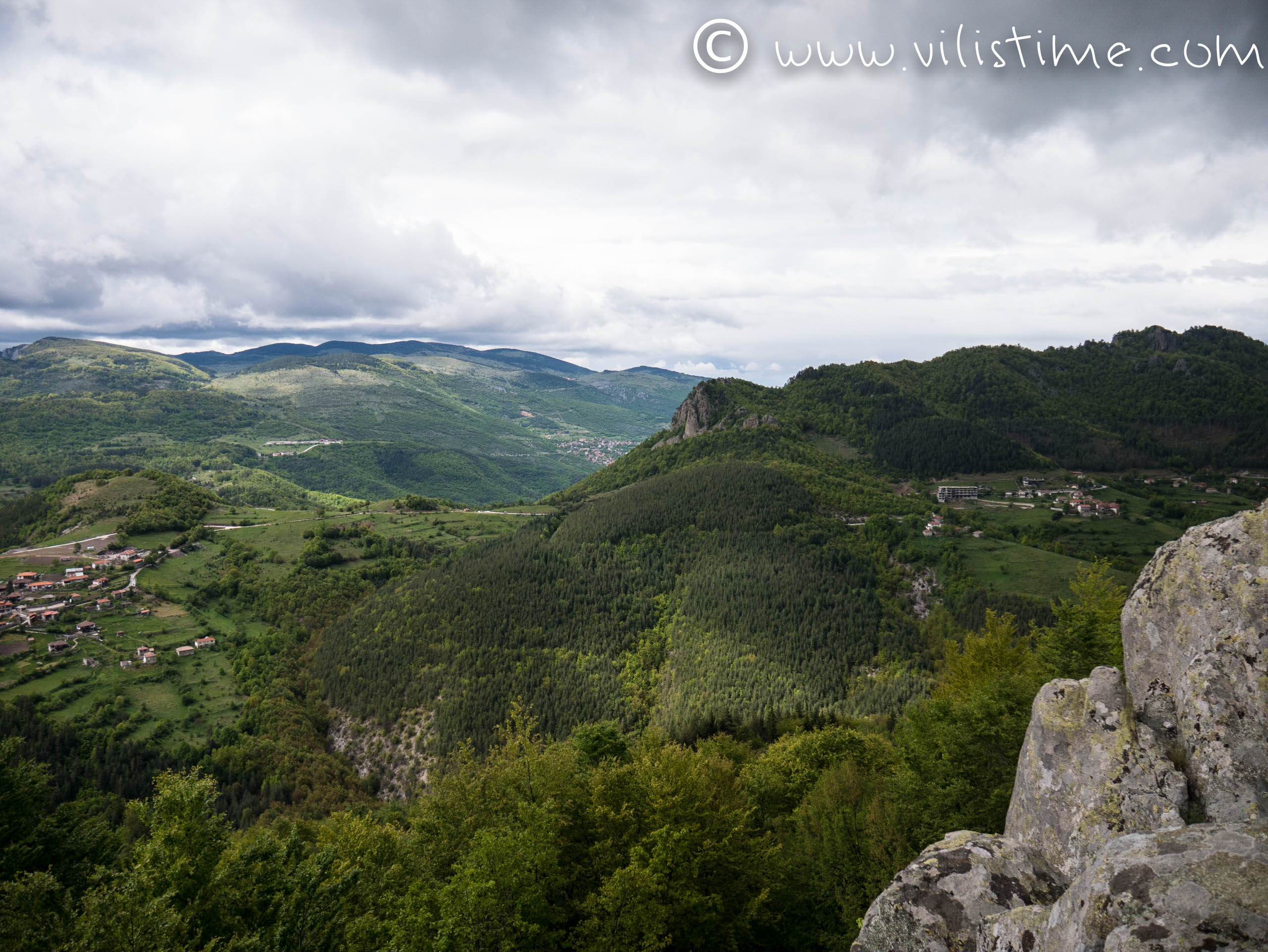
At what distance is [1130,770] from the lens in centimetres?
1467

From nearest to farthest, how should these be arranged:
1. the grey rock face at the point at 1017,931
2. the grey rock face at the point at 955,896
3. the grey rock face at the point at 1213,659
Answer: the grey rock face at the point at 1017,931 < the grey rock face at the point at 1213,659 < the grey rock face at the point at 955,896

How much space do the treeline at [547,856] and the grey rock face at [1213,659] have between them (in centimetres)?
1570

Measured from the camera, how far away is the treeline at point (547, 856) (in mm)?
19875

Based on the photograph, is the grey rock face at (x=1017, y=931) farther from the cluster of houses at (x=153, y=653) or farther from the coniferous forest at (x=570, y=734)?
the cluster of houses at (x=153, y=653)

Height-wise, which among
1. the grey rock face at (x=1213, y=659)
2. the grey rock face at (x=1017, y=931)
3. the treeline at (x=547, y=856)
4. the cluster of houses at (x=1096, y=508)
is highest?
the grey rock face at (x=1213, y=659)

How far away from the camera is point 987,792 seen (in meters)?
29.0

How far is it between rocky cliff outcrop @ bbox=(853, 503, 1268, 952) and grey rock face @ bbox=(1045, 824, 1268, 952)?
6 centimetres

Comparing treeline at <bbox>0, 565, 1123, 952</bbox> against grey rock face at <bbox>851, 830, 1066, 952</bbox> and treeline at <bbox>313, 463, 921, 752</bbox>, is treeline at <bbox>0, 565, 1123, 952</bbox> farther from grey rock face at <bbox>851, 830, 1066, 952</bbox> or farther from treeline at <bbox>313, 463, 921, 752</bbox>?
treeline at <bbox>313, 463, 921, 752</bbox>

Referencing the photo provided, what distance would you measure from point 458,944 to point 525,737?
11.8 meters

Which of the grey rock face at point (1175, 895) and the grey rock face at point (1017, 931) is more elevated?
the grey rock face at point (1175, 895)

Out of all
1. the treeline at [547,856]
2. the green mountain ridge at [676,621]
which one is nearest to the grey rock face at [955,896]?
the treeline at [547,856]

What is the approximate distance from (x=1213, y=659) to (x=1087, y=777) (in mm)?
4619

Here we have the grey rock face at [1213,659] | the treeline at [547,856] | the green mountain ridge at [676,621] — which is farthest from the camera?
the green mountain ridge at [676,621]

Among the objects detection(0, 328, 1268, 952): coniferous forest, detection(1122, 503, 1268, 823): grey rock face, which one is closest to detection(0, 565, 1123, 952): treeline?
detection(0, 328, 1268, 952): coniferous forest
